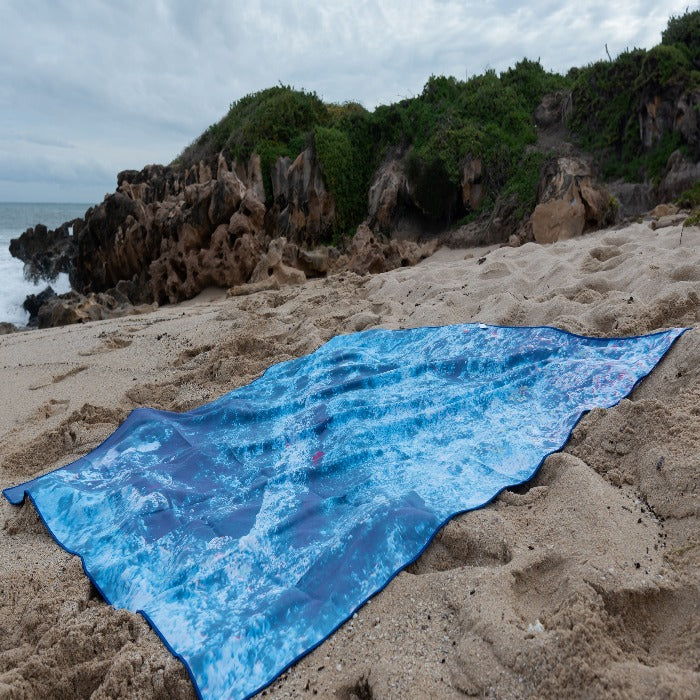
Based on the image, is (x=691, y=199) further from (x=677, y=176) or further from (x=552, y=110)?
(x=552, y=110)

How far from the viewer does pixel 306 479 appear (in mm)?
2842

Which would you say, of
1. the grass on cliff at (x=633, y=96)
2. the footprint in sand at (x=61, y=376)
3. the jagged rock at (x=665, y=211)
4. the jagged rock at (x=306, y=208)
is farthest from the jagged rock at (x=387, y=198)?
the footprint in sand at (x=61, y=376)

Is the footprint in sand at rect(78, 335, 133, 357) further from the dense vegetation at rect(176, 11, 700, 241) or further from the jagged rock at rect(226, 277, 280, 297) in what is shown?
the dense vegetation at rect(176, 11, 700, 241)

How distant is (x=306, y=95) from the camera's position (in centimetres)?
1432

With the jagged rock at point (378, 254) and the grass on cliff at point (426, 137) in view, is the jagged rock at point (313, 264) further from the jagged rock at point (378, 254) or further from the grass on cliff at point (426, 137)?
the grass on cliff at point (426, 137)

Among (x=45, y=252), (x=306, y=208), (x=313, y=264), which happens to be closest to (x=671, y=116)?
(x=313, y=264)

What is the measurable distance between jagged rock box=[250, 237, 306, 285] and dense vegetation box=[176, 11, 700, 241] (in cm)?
296

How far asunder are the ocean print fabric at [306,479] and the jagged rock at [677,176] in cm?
521

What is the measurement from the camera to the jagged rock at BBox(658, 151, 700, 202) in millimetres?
7629

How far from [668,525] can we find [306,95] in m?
14.2

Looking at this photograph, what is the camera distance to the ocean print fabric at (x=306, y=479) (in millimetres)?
1979

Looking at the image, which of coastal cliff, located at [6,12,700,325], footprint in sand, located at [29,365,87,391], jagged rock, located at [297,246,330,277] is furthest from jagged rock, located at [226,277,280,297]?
footprint in sand, located at [29,365,87,391]

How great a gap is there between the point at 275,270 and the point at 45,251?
11.2m

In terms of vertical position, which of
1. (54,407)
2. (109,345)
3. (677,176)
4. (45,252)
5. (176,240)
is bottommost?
(54,407)
